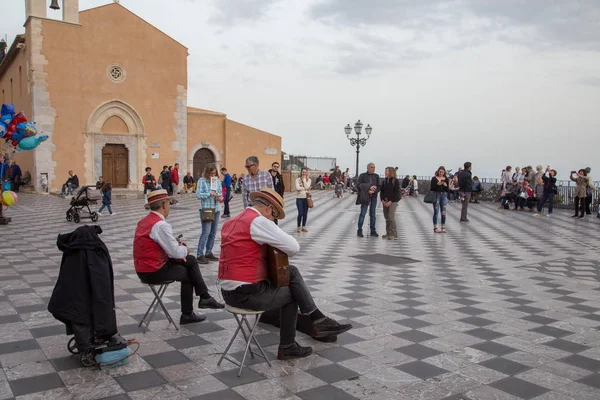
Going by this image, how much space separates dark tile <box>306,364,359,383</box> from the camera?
13.3 ft

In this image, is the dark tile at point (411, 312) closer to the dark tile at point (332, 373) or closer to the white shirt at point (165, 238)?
the dark tile at point (332, 373)

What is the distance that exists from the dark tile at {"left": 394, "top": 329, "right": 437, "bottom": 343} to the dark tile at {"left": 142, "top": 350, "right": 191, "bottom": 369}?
2.12 m

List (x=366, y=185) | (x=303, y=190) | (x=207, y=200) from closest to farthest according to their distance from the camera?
(x=207, y=200) < (x=366, y=185) < (x=303, y=190)

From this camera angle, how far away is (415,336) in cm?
511

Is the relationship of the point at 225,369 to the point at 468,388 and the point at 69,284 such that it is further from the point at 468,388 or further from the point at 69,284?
the point at 468,388

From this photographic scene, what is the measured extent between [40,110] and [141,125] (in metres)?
5.44

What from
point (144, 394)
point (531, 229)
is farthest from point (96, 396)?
point (531, 229)

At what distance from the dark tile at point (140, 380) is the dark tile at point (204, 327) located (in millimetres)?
1118

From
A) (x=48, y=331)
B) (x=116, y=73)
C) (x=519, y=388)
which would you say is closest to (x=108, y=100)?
(x=116, y=73)

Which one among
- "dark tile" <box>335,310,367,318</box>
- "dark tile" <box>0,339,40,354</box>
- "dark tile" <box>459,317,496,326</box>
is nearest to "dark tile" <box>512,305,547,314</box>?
"dark tile" <box>459,317,496,326</box>

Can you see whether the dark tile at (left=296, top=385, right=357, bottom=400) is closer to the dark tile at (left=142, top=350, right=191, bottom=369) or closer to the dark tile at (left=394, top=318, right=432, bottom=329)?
the dark tile at (left=142, top=350, right=191, bottom=369)

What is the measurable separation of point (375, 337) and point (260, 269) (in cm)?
154

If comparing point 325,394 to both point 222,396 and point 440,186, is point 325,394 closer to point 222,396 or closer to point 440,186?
point 222,396

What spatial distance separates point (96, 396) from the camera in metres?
3.65
